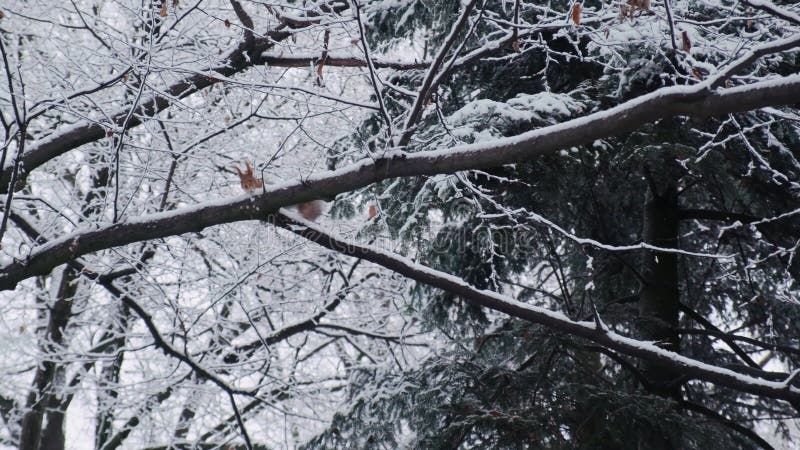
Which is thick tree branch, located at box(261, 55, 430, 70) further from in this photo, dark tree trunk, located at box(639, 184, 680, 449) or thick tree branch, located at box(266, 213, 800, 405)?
dark tree trunk, located at box(639, 184, 680, 449)

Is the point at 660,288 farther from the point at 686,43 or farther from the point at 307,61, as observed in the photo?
the point at 307,61

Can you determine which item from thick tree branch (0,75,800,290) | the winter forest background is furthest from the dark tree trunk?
thick tree branch (0,75,800,290)

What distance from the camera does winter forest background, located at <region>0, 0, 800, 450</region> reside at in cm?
309

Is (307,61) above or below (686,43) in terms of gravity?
above

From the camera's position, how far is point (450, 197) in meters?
4.11

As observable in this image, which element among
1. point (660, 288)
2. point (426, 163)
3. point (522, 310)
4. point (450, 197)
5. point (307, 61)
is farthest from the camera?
point (660, 288)

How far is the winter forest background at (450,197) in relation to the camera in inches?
122

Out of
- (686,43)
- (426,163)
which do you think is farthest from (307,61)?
(686,43)

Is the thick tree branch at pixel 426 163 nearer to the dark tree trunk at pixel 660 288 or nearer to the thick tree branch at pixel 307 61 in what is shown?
the thick tree branch at pixel 307 61

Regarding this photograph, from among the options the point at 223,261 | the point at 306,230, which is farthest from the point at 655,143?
the point at 223,261

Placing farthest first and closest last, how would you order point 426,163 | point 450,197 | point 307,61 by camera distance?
1. point 307,61
2. point 450,197
3. point 426,163

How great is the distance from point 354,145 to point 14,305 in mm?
4386

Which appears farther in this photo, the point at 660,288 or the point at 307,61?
the point at 660,288

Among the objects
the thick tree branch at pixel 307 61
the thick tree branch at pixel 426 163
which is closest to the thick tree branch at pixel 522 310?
the thick tree branch at pixel 426 163
